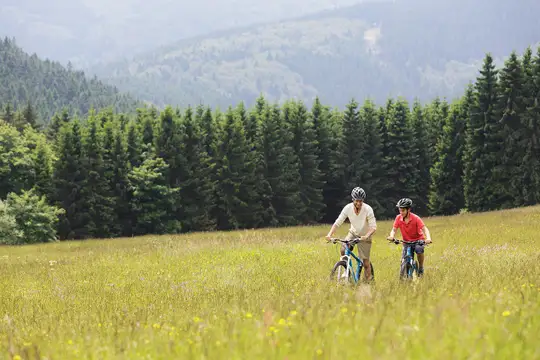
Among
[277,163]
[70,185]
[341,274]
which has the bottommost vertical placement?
[341,274]

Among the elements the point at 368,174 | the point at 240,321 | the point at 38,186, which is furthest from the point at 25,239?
the point at 240,321

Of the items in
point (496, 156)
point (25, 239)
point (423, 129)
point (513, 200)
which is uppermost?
point (423, 129)

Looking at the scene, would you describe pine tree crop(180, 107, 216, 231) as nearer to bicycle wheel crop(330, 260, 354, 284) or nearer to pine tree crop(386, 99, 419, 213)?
pine tree crop(386, 99, 419, 213)

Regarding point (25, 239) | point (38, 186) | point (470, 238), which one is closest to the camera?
point (470, 238)

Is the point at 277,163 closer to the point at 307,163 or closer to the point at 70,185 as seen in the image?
the point at 307,163

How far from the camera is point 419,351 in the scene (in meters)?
4.29

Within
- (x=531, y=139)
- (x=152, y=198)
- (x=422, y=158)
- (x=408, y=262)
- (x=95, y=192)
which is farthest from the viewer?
(x=422, y=158)

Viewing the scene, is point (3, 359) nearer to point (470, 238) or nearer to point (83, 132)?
point (470, 238)

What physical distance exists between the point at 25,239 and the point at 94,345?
44220 millimetres

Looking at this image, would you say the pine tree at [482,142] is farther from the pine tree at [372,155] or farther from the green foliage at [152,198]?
the green foliage at [152,198]

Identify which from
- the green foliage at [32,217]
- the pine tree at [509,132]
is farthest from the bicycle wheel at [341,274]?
the pine tree at [509,132]

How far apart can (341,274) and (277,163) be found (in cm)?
4703

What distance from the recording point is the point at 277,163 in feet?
190

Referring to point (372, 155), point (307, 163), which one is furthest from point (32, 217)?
point (372, 155)
